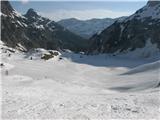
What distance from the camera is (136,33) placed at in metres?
131

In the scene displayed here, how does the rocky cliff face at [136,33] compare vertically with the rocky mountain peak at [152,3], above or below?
below

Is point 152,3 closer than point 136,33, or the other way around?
point 136,33

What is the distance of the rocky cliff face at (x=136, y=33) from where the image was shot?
4729 inches

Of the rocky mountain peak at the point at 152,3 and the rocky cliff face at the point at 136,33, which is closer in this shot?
the rocky cliff face at the point at 136,33

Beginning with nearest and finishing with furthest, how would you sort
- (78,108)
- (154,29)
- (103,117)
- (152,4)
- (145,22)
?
1. (103,117)
2. (78,108)
3. (154,29)
4. (145,22)
5. (152,4)

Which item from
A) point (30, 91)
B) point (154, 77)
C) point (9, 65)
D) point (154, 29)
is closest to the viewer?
point (30, 91)

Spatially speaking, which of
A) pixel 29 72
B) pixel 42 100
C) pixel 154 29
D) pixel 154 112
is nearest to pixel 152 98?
pixel 154 112

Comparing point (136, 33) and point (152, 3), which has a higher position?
point (152, 3)

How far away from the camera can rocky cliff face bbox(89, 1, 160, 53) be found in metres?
120

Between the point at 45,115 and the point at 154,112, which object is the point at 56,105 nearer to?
the point at 45,115

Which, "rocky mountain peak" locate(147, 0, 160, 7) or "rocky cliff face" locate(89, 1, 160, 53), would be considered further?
"rocky mountain peak" locate(147, 0, 160, 7)

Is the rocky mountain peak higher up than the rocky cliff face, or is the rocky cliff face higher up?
the rocky mountain peak

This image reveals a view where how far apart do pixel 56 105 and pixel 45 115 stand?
3.05m

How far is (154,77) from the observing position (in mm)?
44188
